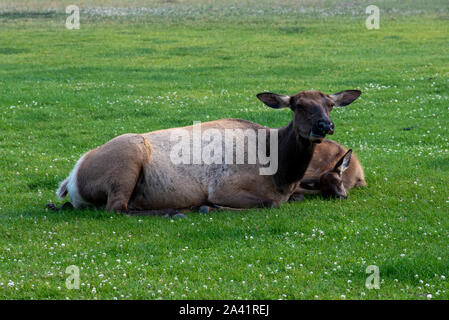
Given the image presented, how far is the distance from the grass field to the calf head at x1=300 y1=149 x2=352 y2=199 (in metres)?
0.30

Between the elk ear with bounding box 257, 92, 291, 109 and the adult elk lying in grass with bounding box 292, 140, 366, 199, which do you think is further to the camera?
the adult elk lying in grass with bounding box 292, 140, 366, 199

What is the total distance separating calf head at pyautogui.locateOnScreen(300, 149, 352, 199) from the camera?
11328 millimetres

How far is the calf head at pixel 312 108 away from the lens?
10.1 m

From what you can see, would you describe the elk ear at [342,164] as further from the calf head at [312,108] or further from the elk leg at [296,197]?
the calf head at [312,108]

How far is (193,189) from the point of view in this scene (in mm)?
11062

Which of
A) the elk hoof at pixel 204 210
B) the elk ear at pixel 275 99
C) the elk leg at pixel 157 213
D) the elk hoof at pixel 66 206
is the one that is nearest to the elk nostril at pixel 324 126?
the elk ear at pixel 275 99

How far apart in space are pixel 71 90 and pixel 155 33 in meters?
15.7

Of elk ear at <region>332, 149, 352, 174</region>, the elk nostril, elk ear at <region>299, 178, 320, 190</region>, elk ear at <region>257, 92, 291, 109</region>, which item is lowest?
elk ear at <region>299, 178, 320, 190</region>

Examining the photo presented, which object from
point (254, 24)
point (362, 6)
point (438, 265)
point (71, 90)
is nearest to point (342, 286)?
point (438, 265)

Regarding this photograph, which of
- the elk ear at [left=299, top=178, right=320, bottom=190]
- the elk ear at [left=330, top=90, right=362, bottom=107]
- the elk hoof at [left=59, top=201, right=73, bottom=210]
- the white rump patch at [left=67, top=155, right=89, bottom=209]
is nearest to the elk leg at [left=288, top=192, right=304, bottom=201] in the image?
the elk ear at [left=299, top=178, right=320, bottom=190]

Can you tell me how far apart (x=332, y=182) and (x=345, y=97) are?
4.76 ft

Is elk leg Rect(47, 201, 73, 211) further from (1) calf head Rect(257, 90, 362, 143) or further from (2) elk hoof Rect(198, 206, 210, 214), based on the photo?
(1) calf head Rect(257, 90, 362, 143)

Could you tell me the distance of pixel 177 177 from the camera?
36.3 ft

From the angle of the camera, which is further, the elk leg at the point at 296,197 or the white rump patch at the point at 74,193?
the elk leg at the point at 296,197
